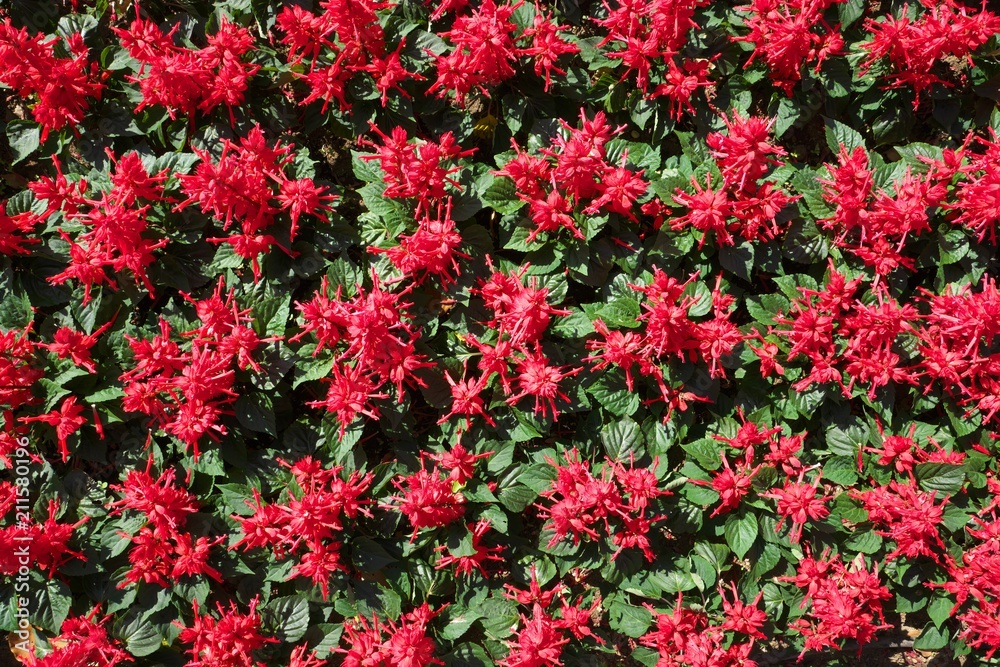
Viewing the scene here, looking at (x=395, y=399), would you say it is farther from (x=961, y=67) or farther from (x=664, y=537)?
(x=961, y=67)

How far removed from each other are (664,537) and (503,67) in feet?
8.28

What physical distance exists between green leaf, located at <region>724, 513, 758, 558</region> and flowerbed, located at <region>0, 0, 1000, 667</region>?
0.07ft

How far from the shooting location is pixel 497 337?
3.18m

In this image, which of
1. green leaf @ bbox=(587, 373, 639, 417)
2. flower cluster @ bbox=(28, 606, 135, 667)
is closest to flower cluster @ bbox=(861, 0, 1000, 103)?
green leaf @ bbox=(587, 373, 639, 417)

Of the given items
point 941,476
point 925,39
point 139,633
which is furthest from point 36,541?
point 925,39

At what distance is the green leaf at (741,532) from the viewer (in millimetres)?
3283

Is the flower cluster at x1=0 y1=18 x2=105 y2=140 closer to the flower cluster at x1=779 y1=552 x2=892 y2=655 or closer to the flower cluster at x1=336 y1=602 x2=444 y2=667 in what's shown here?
the flower cluster at x1=336 y1=602 x2=444 y2=667

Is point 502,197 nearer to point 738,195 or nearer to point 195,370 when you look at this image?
point 738,195

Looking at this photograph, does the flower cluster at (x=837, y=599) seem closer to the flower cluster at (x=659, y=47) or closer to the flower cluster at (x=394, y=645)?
the flower cluster at (x=394, y=645)

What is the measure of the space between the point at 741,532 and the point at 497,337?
1.56 m

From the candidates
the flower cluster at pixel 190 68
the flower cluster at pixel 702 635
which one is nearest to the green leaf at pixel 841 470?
the flower cluster at pixel 702 635

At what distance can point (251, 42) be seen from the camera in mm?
3133

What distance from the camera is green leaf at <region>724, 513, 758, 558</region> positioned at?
328 centimetres

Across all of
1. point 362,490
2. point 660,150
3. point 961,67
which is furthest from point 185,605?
point 961,67
